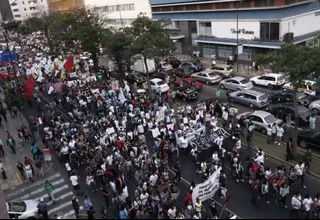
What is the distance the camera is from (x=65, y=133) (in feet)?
77.4

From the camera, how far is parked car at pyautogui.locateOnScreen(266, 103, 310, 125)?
22.9 m

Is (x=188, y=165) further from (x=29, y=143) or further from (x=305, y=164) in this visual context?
(x=29, y=143)

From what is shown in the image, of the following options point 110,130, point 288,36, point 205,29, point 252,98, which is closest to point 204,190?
point 110,130

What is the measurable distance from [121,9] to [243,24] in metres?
35.7

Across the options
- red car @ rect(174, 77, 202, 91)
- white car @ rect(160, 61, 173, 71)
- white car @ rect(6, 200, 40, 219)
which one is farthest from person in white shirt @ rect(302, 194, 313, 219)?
white car @ rect(160, 61, 173, 71)

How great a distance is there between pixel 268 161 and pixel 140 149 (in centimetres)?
726

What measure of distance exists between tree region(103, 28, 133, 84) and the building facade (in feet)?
44.2

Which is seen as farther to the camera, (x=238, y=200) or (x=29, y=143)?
(x=29, y=143)

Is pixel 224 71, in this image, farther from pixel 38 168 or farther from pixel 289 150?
pixel 38 168

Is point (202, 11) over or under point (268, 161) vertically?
over

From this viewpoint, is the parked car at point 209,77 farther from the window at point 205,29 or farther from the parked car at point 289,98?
the window at point 205,29

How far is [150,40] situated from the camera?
3188cm

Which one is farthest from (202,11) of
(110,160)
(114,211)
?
(114,211)

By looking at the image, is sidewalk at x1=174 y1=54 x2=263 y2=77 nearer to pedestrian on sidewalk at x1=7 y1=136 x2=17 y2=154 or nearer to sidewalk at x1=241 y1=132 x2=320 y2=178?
sidewalk at x1=241 y1=132 x2=320 y2=178
